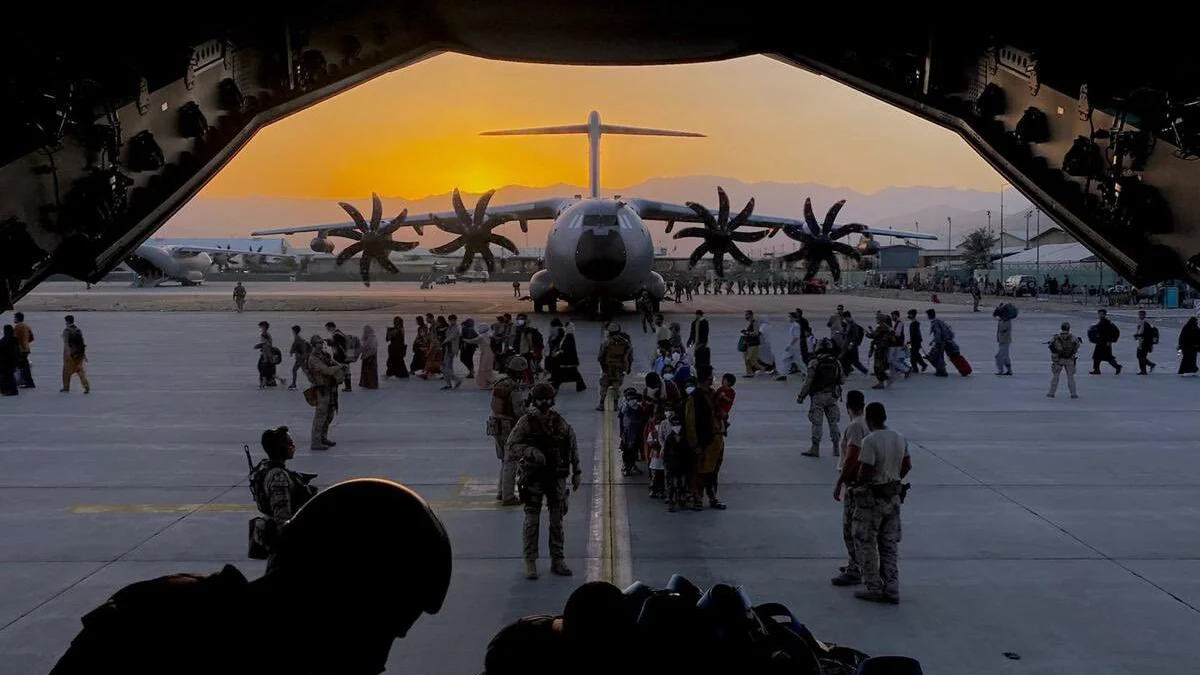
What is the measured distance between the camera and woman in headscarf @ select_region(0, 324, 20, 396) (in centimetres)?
1911

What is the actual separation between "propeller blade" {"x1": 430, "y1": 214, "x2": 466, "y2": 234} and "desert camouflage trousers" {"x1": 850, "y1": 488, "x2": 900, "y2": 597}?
2682 centimetres

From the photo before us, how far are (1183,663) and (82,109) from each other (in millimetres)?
7626

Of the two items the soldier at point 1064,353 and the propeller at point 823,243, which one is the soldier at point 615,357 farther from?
the propeller at point 823,243

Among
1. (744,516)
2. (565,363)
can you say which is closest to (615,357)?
(565,363)

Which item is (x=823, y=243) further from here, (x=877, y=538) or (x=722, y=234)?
(x=877, y=538)

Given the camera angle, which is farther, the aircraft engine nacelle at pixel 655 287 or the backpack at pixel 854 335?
the aircraft engine nacelle at pixel 655 287

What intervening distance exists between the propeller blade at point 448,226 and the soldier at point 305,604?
31.7 metres

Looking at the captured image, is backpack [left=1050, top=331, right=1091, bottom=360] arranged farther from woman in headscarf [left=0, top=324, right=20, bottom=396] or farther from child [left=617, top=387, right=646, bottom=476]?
woman in headscarf [left=0, top=324, right=20, bottom=396]

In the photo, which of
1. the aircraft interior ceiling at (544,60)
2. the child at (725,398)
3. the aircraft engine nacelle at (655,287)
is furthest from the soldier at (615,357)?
the aircraft engine nacelle at (655,287)

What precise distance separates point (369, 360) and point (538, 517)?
12794mm

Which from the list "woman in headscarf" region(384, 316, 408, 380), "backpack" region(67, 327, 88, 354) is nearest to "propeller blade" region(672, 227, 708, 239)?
"woman in headscarf" region(384, 316, 408, 380)

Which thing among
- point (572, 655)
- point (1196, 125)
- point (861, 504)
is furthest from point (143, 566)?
point (1196, 125)

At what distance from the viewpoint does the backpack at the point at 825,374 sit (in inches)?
492

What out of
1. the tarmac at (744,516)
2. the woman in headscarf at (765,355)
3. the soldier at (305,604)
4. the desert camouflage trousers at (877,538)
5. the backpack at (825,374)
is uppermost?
Answer: the soldier at (305,604)
